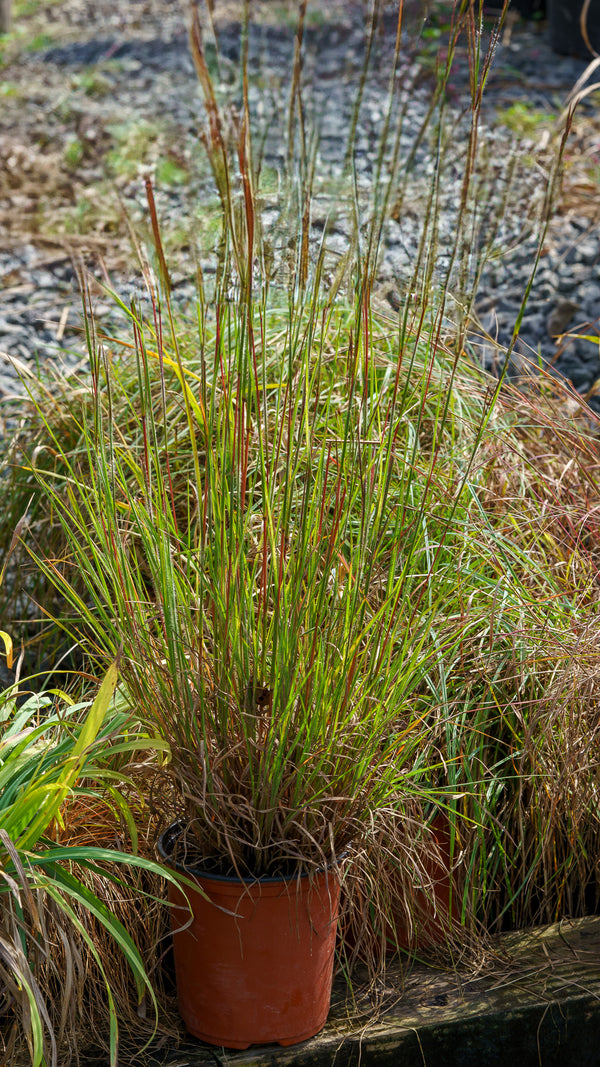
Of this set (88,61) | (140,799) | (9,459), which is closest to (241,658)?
(140,799)

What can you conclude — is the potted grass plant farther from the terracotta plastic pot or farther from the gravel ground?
the gravel ground

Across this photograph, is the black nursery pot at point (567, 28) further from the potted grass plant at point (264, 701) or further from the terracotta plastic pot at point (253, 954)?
the terracotta plastic pot at point (253, 954)

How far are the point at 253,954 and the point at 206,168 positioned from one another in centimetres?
280

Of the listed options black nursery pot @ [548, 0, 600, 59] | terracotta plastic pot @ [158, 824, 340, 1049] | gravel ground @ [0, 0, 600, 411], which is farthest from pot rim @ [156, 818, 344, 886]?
black nursery pot @ [548, 0, 600, 59]

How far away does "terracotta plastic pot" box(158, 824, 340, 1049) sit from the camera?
4.28 feet

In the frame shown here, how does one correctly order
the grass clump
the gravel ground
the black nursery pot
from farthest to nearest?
the black nursery pot → the gravel ground → the grass clump

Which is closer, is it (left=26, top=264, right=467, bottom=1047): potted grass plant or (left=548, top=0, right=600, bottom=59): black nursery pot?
(left=26, top=264, right=467, bottom=1047): potted grass plant

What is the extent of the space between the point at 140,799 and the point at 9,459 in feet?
3.39

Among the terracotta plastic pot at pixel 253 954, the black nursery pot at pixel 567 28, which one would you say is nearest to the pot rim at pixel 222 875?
the terracotta plastic pot at pixel 253 954

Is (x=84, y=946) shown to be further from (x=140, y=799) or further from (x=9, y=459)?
(x=9, y=459)

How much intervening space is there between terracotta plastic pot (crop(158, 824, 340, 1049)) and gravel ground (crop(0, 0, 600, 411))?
0.83m

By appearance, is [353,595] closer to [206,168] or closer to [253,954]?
[253,954]

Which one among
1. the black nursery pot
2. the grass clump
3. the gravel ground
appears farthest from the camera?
the black nursery pot

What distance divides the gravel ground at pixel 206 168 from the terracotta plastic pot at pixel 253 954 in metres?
0.83
